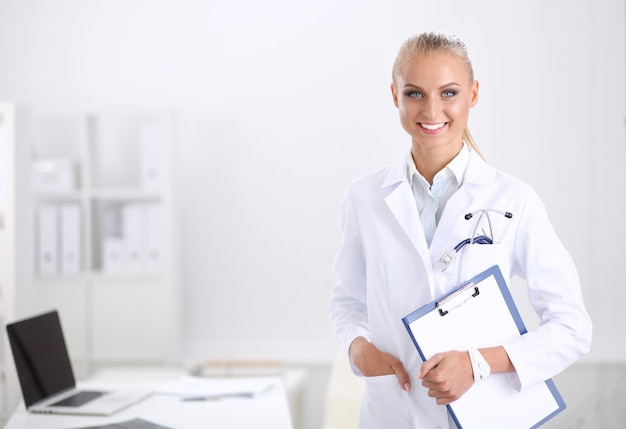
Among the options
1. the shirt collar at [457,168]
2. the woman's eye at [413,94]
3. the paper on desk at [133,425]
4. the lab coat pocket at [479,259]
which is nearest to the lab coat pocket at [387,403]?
the lab coat pocket at [479,259]

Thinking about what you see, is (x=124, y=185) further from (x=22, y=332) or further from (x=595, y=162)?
(x=595, y=162)

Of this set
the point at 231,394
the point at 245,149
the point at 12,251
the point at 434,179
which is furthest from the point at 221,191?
the point at 434,179

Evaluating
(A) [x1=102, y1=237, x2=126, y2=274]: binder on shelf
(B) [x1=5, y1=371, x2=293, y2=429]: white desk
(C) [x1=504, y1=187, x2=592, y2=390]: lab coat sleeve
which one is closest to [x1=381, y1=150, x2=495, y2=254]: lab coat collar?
(C) [x1=504, y1=187, x2=592, y2=390]: lab coat sleeve

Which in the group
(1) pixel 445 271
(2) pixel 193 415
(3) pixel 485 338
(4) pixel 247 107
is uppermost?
(4) pixel 247 107

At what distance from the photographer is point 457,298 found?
1.38 m

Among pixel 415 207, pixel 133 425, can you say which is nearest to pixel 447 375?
pixel 415 207

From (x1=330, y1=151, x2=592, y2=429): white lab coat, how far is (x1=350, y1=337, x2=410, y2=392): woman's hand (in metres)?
0.01

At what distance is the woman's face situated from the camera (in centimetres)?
139

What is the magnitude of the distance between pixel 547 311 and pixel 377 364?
1.08 ft

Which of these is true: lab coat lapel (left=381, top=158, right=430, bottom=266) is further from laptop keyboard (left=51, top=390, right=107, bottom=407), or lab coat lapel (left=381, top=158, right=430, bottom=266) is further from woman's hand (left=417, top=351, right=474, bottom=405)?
laptop keyboard (left=51, top=390, right=107, bottom=407)

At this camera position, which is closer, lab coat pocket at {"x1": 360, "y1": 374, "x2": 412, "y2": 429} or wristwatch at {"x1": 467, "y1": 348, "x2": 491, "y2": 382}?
wristwatch at {"x1": 467, "y1": 348, "x2": 491, "y2": 382}

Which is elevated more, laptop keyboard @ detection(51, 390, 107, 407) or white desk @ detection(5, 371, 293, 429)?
laptop keyboard @ detection(51, 390, 107, 407)

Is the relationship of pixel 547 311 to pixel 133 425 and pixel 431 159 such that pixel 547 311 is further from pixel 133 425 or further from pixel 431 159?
pixel 133 425

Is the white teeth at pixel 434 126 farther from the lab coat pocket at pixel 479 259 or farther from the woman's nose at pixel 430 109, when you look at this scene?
the lab coat pocket at pixel 479 259
